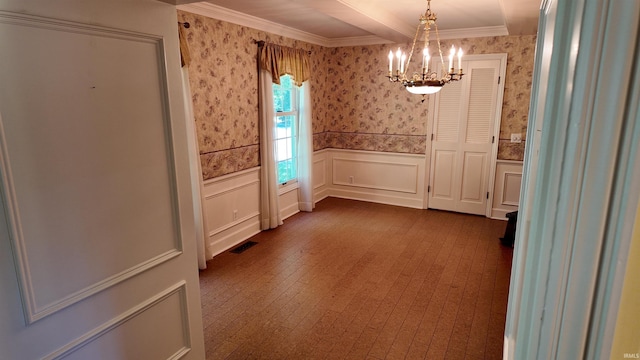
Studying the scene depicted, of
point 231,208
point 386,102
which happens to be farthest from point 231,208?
point 386,102

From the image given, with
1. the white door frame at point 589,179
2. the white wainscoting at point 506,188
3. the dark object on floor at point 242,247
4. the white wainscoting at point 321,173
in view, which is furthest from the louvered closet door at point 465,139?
the white door frame at point 589,179

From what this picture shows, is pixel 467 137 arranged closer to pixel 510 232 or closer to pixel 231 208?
pixel 510 232

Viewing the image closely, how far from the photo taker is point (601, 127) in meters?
0.46

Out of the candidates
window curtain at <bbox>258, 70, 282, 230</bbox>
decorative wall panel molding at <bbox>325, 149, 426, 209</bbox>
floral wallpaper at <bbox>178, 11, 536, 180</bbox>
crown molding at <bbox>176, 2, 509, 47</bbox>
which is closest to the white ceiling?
crown molding at <bbox>176, 2, 509, 47</bbox>

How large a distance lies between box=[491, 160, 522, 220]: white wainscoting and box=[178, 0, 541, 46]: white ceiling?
5.93 feet

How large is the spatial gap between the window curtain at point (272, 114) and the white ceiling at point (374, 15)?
1.02ft

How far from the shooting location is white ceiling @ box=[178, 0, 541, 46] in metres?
3.23

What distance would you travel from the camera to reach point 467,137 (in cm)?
535

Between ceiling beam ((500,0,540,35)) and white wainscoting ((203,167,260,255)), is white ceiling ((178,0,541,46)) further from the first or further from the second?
white wainscoting ((203,167,260,255))

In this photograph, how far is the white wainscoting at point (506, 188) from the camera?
514cm

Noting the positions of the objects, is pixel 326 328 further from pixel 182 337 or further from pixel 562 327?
pixel 562 327

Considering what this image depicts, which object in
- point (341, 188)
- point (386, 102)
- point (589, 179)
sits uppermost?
point (386, 102)

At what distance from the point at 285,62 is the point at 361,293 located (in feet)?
10.2

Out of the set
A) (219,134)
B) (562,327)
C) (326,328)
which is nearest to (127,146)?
(562,327)
